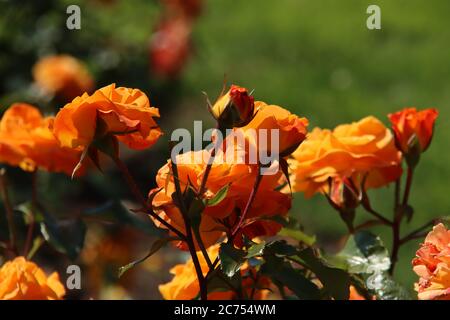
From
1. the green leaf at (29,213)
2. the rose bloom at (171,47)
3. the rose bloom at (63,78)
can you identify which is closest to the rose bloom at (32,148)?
the green leaf at (29,213)

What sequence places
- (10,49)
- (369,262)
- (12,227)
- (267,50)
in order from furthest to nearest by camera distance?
1. (267,50)
2. (10,49)
3. (12,227)
4. (369,262)

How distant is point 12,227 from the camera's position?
918 millimetres

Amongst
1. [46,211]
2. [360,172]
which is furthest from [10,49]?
[360,172]

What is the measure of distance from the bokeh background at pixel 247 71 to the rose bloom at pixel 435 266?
1.22m

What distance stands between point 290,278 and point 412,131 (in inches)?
9.1

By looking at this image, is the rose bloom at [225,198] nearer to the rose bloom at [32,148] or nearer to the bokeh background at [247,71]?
the rose bloom at [32,148]

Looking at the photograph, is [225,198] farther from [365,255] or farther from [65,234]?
[65,234]

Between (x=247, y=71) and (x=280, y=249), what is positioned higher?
(x=280, y=249)

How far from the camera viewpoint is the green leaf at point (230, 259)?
66 centimetres

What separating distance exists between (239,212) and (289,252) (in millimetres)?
53

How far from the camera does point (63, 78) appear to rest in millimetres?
2279

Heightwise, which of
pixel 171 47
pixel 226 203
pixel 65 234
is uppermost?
pixel 226 203

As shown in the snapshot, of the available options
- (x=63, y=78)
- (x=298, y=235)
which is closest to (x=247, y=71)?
(x=63, y=78)
